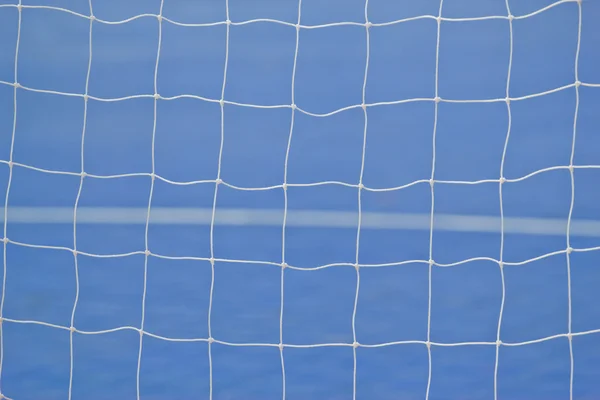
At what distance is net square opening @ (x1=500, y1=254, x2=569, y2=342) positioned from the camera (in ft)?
5.01

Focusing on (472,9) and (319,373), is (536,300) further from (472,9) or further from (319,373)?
(472,9)

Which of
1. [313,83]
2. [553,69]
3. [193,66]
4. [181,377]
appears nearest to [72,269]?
[181,377]

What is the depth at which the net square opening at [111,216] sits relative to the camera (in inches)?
63.6

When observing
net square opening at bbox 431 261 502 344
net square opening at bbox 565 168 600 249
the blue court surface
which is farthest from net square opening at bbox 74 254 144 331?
net square opening at bbox 565 168 600 249

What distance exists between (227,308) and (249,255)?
0.13m

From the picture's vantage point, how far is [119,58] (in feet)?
5.25

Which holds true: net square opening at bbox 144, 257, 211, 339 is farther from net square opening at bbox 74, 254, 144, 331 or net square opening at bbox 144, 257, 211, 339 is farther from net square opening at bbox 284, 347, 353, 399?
net square opening at bbox 284, 347, 353, 399

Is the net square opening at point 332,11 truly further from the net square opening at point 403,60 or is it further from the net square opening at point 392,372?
the net square opening at point 392,372

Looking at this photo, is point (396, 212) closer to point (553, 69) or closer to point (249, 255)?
point (249, 255)

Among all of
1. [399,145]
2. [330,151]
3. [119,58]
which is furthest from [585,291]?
[119,58]

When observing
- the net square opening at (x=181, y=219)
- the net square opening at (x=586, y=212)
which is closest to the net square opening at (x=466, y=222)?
the net square opening at (x=586, y=212)

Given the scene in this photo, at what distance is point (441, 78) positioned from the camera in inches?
61.2

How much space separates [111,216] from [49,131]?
24 cm

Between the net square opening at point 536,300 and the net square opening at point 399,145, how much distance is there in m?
0.31
